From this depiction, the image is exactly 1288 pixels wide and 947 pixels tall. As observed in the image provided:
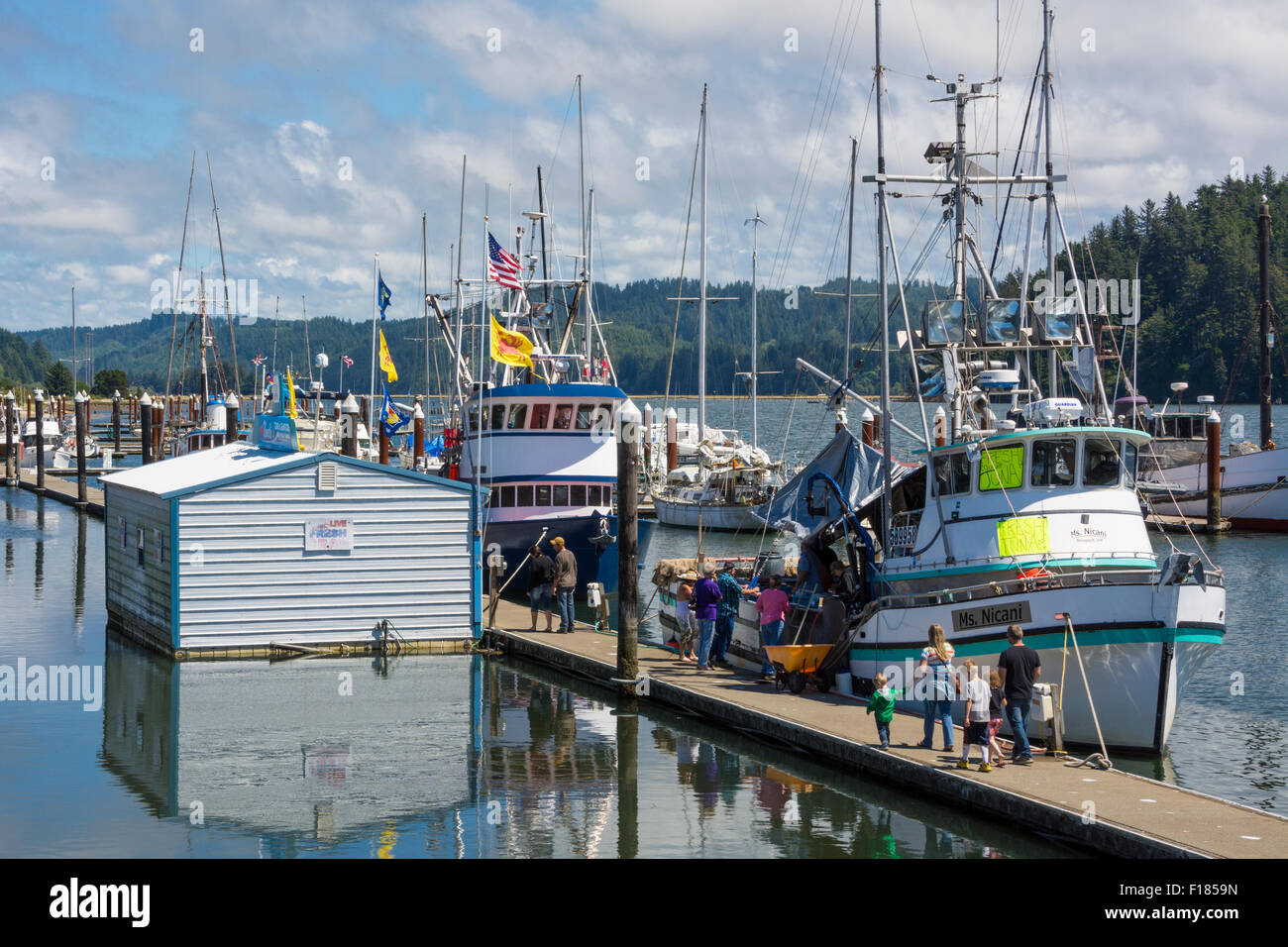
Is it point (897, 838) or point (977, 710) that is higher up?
point (977, 710)

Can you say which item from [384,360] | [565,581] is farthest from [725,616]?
[384,360]

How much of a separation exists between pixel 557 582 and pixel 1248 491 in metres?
37.4

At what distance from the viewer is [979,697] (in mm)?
15906

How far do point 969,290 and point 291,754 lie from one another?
15.7 metres

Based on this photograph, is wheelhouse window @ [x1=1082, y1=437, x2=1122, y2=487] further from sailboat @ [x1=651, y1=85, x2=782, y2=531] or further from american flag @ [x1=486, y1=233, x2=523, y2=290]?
sailboat @ [x1=651, y1=85, x2=782, y2=531]

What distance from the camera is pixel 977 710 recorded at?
52.5 feet

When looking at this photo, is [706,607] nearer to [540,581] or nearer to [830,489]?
[830,489]

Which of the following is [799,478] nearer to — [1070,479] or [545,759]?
[1070,479]

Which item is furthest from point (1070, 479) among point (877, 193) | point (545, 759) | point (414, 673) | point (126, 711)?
point (126, 711)

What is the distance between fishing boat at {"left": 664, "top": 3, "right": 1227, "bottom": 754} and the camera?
1862 centimetres

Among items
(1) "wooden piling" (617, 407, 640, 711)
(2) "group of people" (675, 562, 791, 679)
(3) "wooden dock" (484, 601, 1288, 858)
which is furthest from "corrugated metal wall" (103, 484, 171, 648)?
(2) "group of people" (675, 562, 791, 679)

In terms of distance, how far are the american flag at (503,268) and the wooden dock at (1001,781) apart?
11.9 meters

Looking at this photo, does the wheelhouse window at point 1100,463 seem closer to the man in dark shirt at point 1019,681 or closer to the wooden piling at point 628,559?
the man in dark shirt at point 1019,681

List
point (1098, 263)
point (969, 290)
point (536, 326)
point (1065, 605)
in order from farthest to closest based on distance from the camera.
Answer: point (1098, 263), point (536, 326), point (969, 290), point (1065, 605)
